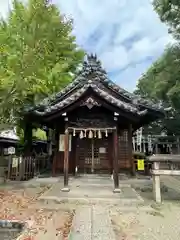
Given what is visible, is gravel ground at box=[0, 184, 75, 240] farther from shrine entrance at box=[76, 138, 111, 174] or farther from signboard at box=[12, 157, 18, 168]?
shrine entrance at box=[76, 138, 111, 174]

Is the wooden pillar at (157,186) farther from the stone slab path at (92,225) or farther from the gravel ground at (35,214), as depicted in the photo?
the gravel ground at (35,214)

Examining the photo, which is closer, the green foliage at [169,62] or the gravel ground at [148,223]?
the gravel ground at [148,223]

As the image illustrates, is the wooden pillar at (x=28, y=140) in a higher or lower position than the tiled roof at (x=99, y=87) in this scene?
lower

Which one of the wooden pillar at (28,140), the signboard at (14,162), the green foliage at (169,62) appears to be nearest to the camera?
the signboard at (14,162)

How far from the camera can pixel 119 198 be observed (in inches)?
360

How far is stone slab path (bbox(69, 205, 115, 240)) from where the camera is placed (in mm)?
5395

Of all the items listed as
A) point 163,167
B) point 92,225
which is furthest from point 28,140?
point 92,225

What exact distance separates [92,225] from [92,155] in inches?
358

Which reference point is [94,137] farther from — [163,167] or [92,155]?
[163,167]

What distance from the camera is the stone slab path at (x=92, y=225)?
5395 mm

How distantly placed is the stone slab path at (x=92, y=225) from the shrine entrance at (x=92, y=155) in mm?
7248

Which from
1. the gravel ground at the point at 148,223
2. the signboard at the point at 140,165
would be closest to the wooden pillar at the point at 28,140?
the signboard at the point at 140,165

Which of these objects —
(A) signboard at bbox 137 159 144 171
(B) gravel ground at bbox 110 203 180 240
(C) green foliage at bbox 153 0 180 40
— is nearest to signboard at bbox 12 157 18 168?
(B) gravel ground at bbox 110 203 180 240


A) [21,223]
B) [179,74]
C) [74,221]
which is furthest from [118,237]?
[179,74]
